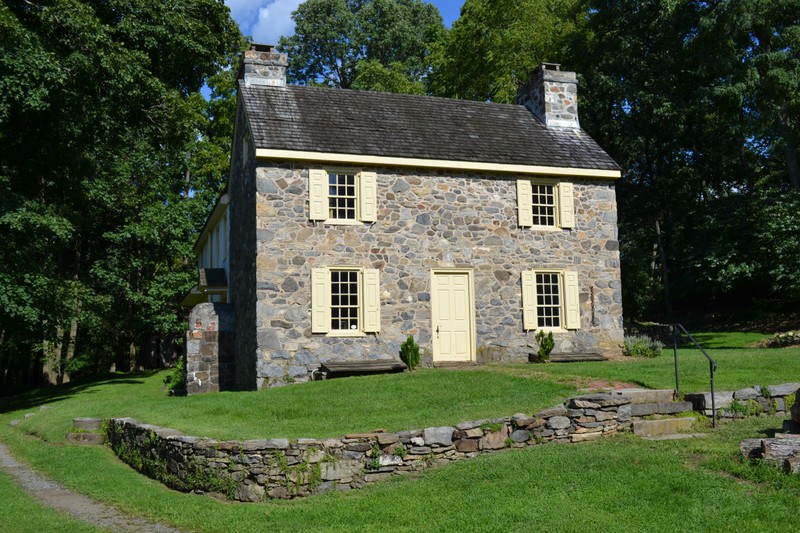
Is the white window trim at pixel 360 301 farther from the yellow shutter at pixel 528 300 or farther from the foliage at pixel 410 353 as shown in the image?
the yellow shutter at pixel 528 300

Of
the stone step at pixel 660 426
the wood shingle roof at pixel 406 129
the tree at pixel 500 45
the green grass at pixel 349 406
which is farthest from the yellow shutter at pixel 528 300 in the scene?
the tree at pixel 500 45

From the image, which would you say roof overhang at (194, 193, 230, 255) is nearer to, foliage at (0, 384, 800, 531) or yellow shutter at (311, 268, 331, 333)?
yellow shutter at (311, 268, 331, 333)

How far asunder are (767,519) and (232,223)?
50.4 ft

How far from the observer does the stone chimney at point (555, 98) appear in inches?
773

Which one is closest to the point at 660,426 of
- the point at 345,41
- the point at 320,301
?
the point at 320,301

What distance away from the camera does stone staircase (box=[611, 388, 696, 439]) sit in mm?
9789

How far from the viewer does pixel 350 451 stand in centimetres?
867

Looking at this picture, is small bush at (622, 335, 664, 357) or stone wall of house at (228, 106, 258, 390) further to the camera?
small bush at (622, 335, 664, 357)

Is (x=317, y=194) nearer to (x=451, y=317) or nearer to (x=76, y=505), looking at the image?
(x=451, y=317)

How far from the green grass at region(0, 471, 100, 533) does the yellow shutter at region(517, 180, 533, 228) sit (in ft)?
38.7

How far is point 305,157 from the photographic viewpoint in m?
15.8

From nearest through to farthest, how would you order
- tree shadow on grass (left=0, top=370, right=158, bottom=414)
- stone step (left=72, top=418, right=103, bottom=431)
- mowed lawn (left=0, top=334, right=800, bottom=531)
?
mowed lawn (left=0, top=334, right=800, bottom=531) → stone step (left=72, top=418, right=103, bottom=431) → tree shadow on grass (left=0, top=370, right=158, bottom=414)

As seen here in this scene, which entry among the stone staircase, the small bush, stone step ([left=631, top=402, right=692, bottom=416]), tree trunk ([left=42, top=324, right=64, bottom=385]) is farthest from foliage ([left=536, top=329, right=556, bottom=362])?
tree trunk ([left=42, top=324, right=64, bottom=385])

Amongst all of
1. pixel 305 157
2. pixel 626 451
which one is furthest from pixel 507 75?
pixel 626 451
